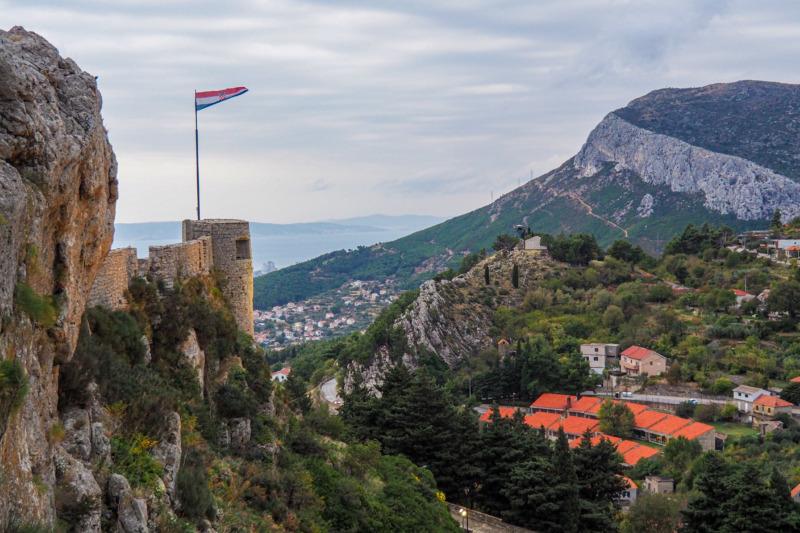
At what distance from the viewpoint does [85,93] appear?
712 centimetres

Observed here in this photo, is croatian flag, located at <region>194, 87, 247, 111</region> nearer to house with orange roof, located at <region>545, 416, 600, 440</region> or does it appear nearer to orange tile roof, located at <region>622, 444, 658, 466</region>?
orange tile roof, located at <region>622, 444, 658, 466</region>

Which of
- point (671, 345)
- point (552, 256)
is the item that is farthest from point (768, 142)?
point (671, 345)

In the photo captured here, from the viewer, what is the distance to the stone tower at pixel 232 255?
51.6 ft

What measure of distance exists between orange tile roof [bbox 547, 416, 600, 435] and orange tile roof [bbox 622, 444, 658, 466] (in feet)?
10.4

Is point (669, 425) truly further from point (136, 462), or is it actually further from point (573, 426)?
point (136, 462)

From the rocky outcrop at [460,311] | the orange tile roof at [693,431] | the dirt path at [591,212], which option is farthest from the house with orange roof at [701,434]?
the dirt path at [591,212]

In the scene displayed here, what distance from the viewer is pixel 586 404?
4791 cm

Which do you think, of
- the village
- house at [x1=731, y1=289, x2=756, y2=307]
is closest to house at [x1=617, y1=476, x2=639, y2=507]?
house at [x1=731, y1=289, x2=756, y2=307]

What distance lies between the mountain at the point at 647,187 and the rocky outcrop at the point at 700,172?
6.3 inches

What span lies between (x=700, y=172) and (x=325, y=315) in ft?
202

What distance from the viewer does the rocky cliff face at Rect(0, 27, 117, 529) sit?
17.6 ft

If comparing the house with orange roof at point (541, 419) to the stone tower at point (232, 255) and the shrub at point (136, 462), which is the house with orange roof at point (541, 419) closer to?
the stone tower at point (232, 255)

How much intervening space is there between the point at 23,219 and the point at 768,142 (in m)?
142

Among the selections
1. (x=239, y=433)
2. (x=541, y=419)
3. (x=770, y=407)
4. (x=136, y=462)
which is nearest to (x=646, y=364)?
(x=770, y=407)
